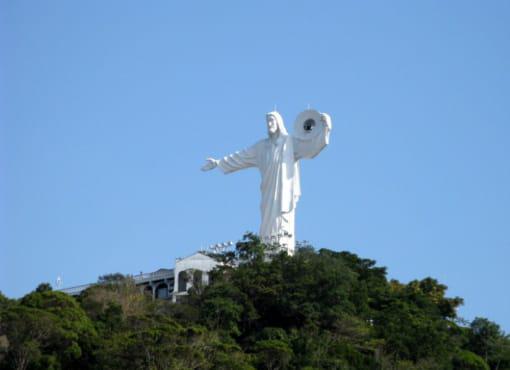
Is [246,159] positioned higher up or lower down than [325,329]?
higher up

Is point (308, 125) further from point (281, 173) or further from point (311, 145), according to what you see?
point (281, 173)

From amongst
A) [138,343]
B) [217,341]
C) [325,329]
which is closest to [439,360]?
[325,329]

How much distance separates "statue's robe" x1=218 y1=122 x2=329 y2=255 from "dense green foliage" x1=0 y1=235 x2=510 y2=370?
1359 mm

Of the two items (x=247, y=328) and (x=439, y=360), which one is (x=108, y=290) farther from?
(x=439, y=360)

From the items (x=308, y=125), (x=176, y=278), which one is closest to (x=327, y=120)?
(x=308, y=125)

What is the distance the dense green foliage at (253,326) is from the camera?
32938mm

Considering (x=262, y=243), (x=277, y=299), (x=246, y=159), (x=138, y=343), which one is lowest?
(x=138, y=343)

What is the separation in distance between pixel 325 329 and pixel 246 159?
8950 millimetres

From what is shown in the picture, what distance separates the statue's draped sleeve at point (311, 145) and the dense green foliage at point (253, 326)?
3.15m

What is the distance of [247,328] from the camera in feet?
122

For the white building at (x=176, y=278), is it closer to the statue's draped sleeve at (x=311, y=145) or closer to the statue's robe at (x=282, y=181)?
the statue's robe at (x=282, y=181)

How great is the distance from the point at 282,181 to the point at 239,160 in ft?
7.41

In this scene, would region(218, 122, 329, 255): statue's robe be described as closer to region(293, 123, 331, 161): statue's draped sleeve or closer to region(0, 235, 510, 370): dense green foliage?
region(293, 123, 331, 161): statue's draped sleeve

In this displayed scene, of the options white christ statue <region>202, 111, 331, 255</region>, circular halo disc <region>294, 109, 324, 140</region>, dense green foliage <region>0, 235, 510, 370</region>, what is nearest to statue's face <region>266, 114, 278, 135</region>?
white christ statue <region>202, 111, 331, 255</region>
